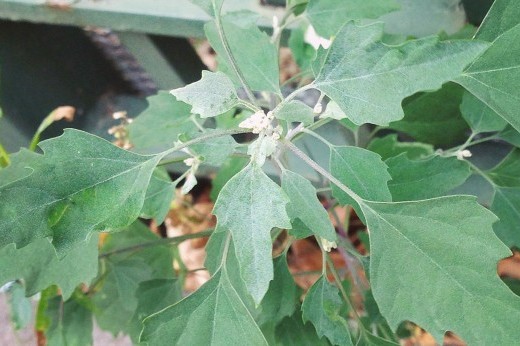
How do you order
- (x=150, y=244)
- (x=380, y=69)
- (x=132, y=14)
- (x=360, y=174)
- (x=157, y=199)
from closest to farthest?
(x=380, y=69), (x=360, y=174), (x=157, y=199), (x=150, y=244), (x=132, y=14)

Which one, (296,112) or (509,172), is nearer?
(296,112)

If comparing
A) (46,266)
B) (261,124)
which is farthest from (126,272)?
(261,124)

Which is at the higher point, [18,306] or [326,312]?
[326,312]

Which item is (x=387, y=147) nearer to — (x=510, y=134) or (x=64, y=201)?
(x=510, y=134)

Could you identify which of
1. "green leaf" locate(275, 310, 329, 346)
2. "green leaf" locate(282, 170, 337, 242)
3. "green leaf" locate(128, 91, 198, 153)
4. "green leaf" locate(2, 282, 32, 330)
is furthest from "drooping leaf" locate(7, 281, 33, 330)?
"green leaf" locate(282, 170, 337, 242)

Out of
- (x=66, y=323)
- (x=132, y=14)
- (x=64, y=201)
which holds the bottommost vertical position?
(x=66, y=323)

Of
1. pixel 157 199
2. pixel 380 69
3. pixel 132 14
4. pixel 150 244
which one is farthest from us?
pixel 132 14

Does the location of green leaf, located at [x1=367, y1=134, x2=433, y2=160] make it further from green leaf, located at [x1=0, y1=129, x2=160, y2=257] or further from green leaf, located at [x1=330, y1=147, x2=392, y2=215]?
green leaf, located at [x1=0, y1=129, x2=160, y2=257]

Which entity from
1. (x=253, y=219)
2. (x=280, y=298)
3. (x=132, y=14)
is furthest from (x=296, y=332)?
(x=132, y=14)

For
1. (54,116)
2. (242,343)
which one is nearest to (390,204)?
(242,343)
